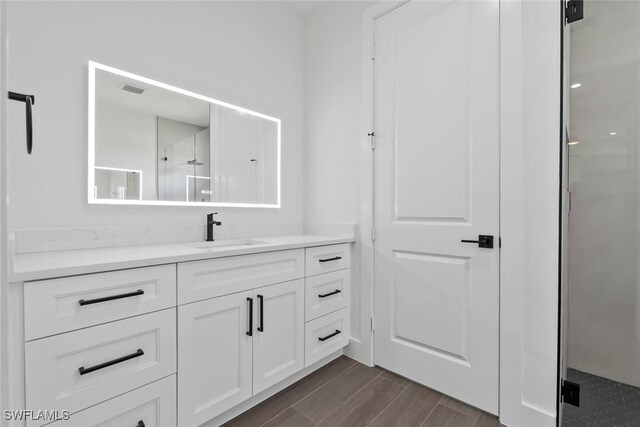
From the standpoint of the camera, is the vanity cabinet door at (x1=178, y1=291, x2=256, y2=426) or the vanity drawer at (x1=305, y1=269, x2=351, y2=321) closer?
the vanity cabinet door at (x1=178, y1=291, x2=256, y2=426)

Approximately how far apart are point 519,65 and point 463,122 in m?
0.36

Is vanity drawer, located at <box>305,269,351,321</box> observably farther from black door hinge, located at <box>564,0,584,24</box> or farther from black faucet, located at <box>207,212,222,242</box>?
black door hinge, located at <box>564,0,584,24</box>

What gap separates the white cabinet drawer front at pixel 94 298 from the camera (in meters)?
0.96

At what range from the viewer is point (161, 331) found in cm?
124

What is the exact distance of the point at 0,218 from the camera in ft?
1.50

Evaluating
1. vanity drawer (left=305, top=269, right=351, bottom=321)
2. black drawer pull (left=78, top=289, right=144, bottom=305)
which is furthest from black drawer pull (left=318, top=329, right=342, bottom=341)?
black drawer pull (left=78, top=289, right=144, bottom=305)

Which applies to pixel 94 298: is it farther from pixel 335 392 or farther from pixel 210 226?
pixel 335 392

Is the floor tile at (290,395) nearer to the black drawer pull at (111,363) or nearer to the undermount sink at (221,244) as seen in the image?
the black drawer pull at (111,363)

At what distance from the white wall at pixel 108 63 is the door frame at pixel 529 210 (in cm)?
163

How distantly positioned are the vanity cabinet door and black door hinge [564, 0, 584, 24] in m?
2.02

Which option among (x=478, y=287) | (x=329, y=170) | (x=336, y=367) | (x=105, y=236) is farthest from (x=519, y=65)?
(x=105, y=236)

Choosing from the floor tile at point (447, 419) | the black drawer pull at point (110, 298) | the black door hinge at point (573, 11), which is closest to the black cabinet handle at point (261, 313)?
the black drawer pull at point (110, 298)

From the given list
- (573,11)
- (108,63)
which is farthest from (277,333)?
(573,11)

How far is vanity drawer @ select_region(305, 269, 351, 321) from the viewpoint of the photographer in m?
1.92
